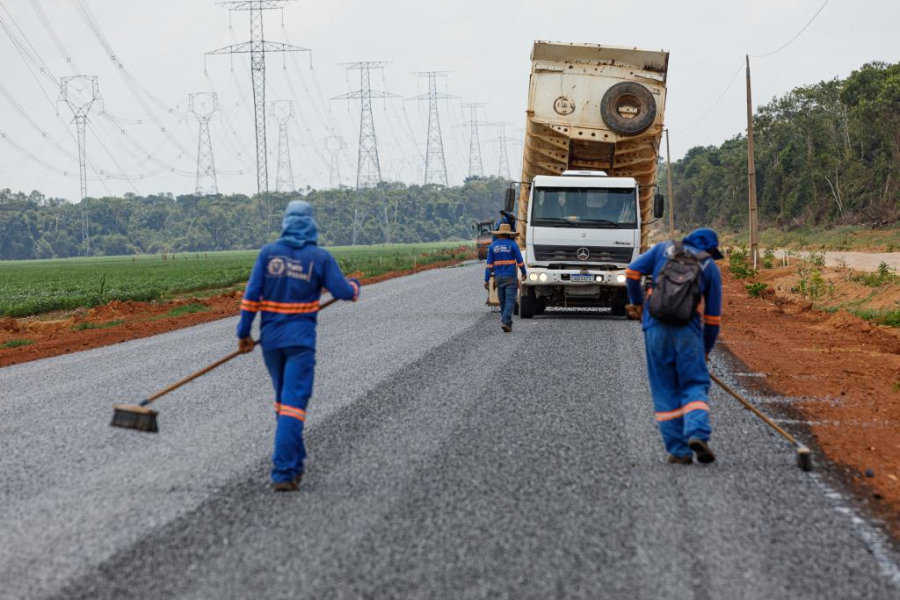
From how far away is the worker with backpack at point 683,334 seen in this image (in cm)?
709

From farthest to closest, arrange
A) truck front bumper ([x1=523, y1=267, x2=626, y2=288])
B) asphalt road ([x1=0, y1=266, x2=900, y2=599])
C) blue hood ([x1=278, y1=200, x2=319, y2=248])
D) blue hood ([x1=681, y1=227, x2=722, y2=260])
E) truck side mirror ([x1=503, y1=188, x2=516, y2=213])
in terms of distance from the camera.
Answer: truck front bumper ([x1=523, y1=267, x2=626, y2=288])
truck side mirror ([x1=503, y1=188, x2=516, y2=213])
blue hood ([x1=681, y1=227, x2=722, y2=260])
blue hood ([x1=278, y1=200, x2=319, y2=248])
asphalt road ([x1=0, y1=266, x2=900, y2=599])

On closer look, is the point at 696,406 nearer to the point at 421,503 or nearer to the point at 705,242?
the point at 705,242

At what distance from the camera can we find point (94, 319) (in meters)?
25.0

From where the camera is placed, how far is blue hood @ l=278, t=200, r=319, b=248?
6676 millimetres

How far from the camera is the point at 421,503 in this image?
607 cm

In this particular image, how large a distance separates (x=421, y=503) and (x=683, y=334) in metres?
2.31

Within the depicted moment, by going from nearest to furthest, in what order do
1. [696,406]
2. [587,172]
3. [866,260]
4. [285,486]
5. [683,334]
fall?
[285,486], [696,406], [683,334], [587,172], [866,260]

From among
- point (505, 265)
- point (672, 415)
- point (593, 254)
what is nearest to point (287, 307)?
Result: point (672, 415)

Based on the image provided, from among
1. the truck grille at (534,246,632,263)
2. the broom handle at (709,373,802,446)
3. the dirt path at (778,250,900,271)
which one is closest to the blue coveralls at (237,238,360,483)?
the broom handle at (709,373,802,446)

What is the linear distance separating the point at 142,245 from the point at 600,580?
450 feet

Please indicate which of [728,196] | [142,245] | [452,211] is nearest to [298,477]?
[728,196]

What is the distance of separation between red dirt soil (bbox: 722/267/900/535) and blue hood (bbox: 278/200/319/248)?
150 inches

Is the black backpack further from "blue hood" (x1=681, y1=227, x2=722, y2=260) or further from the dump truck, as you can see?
the dump truck

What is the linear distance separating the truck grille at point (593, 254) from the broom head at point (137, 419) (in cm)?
1203
